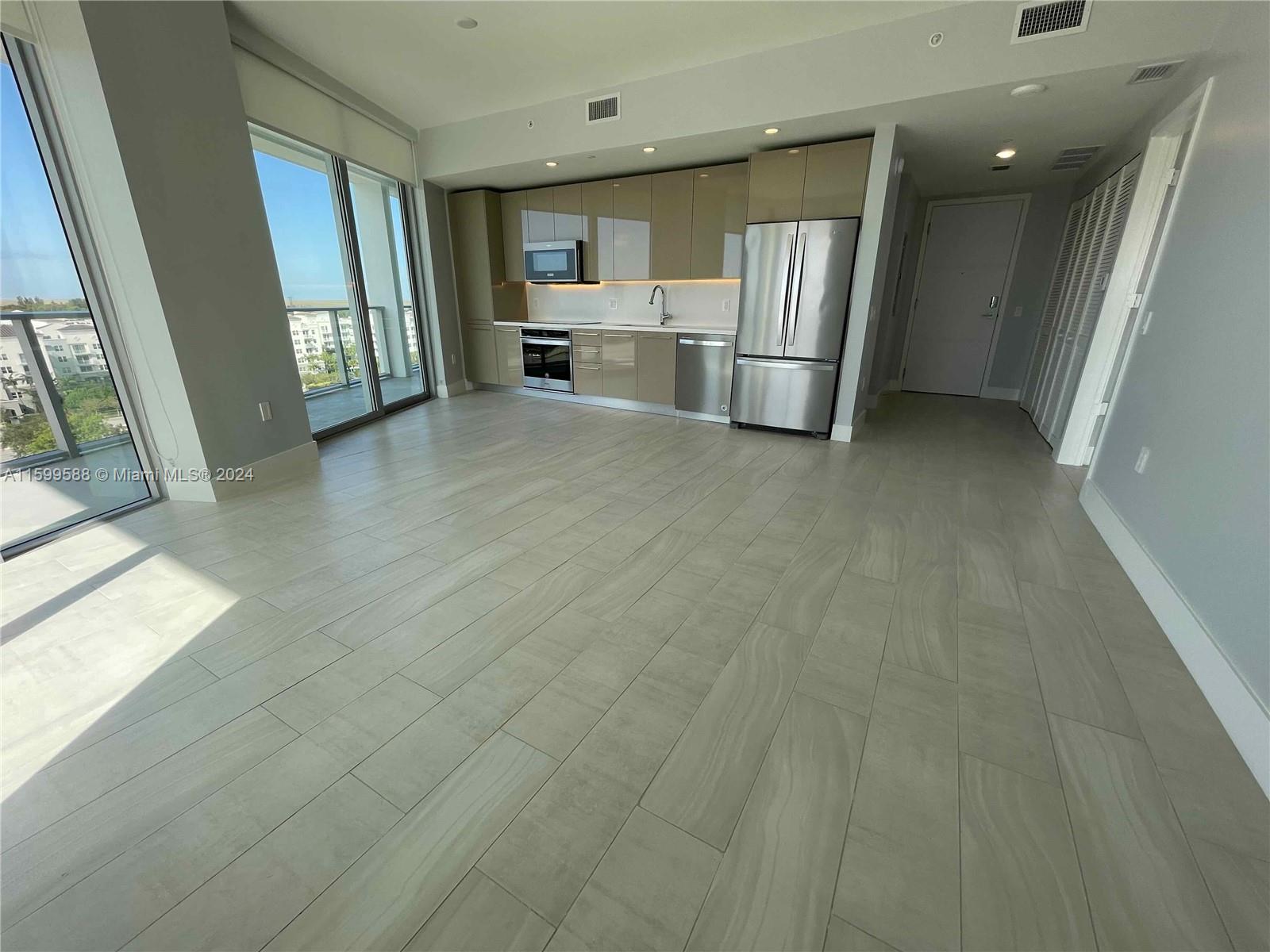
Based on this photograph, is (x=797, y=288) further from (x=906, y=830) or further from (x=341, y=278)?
(x=341, y=278)

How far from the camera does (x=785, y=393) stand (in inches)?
176

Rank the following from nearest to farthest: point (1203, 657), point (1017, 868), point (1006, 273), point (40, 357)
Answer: point (1017, 868)
point (1203, 657)
point (40, 357)
point (1006, 273)

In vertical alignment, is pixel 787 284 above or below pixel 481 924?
above

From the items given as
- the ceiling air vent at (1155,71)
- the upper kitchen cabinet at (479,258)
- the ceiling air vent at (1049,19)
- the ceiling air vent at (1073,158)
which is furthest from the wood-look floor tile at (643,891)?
the upper kitchen cabinet at (479,258)

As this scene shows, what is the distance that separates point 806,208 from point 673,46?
1515mm

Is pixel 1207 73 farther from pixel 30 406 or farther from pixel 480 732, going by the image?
pixel 30 406

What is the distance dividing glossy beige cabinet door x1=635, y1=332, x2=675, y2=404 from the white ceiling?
84.0 inches

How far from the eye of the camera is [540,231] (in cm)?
576

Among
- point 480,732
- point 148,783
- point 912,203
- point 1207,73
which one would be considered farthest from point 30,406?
point 912,203

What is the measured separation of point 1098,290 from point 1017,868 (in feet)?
15.0

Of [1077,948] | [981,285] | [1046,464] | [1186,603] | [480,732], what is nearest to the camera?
[1077,948]

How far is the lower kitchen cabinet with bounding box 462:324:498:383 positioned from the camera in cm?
625

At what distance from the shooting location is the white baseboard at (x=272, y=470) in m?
3.14

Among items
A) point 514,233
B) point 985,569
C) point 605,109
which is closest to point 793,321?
point 605,109
